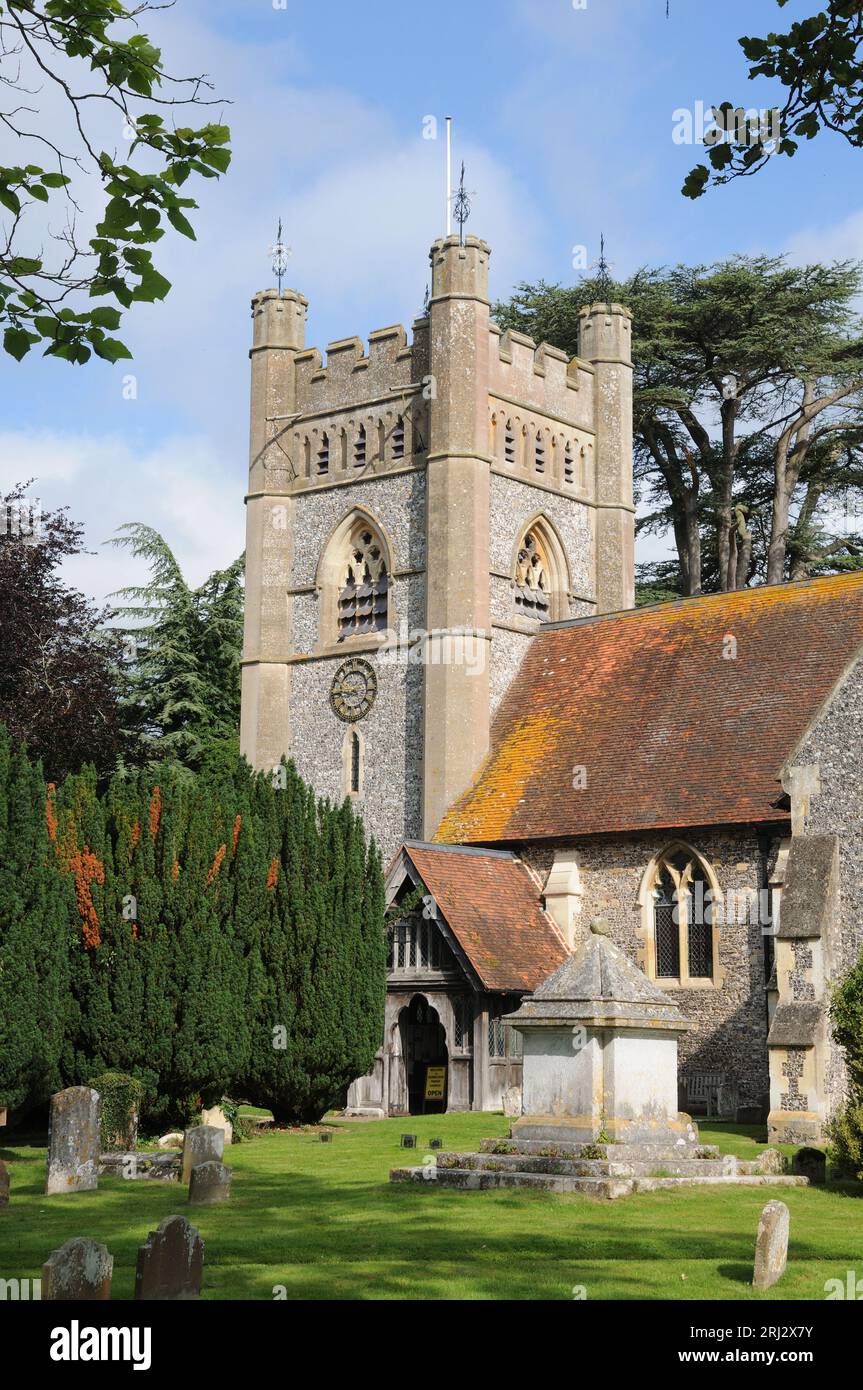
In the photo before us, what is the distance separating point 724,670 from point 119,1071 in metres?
13.2

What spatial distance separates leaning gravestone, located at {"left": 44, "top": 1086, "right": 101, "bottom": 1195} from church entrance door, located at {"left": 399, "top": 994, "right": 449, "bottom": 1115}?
11.4m

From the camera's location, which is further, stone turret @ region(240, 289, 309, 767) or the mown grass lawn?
stone turret @ region(240, 289, 309, 767)

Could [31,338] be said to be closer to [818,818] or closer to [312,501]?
[818,818]

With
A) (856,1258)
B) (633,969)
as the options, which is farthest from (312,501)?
(856,1258)

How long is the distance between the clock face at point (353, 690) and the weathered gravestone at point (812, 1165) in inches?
677

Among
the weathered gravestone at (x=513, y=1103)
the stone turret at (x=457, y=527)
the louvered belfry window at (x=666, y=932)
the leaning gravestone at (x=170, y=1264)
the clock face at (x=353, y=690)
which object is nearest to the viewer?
the leaning gravestone at (x=170, y=1264)

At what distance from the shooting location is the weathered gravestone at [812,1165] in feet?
53.9

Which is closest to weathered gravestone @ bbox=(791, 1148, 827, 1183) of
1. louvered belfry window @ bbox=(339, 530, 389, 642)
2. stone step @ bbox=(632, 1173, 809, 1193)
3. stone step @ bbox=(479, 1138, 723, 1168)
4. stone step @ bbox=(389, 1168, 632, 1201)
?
stone step @ bbox=(632, 1173, 809, 1193)

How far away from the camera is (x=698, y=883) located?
2562cm

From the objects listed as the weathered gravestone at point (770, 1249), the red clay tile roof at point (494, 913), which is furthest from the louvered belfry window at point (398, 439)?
the weathered gravestone at point (770, 1249)

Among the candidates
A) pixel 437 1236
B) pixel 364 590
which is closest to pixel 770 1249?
pixel 437 1236

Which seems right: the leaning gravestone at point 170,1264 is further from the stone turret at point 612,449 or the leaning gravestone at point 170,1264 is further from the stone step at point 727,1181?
the stone turret at point 612,449

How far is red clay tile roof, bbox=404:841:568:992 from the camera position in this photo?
82.6 feet

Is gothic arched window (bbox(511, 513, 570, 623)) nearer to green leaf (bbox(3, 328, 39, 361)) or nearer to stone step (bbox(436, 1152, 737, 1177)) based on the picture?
stone step (bbox(436, 1152, 737, 1177))
